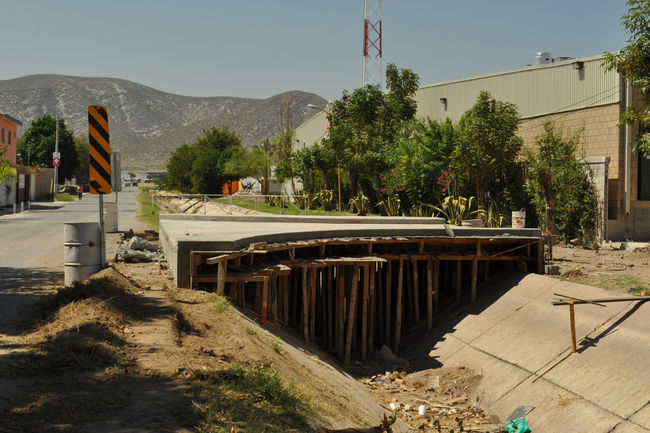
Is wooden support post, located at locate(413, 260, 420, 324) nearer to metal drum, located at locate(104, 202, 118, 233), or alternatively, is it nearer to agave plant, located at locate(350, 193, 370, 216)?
metal drum, located at locate(104, 202, 118, 233)

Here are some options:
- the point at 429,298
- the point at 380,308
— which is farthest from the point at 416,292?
the point at 380,308

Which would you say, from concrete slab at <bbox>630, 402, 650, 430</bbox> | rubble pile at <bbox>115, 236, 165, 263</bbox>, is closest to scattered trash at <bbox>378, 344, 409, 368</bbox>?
rubble pile at <bbox>115, 236, 165, 263</bbox>

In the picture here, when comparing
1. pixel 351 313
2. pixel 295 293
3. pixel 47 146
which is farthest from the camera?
pixel 47 146

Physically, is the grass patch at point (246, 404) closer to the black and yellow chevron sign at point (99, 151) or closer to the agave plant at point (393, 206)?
the black and yellow chevron sign at point (99, 151)

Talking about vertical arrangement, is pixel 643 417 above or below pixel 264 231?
below

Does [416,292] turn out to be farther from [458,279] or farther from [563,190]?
[563,190]

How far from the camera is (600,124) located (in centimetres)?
2272

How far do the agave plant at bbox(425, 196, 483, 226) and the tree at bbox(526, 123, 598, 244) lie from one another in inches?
94.7

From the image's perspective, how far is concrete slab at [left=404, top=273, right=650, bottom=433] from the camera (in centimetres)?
1182

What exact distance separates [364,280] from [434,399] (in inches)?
151

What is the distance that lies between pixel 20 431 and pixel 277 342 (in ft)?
21.0

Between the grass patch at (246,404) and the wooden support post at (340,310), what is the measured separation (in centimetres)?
932

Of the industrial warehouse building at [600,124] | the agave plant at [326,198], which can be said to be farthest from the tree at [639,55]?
the agave plant at [326,198]

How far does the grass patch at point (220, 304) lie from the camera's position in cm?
1102
